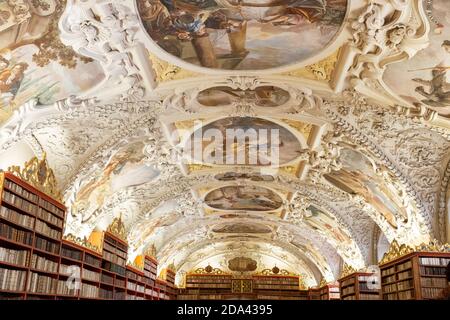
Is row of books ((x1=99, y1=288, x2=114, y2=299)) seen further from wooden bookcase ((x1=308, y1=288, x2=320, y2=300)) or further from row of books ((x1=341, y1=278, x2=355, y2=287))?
wooden bookcase ((x1=308, y1=288, x2=320, y2=300))

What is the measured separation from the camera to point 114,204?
52.6 feet

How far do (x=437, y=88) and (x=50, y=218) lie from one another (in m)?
9.42

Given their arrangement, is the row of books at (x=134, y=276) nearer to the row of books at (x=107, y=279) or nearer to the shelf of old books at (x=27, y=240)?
the row of books at (x=107, y=279)

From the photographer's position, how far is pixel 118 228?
58.7ft

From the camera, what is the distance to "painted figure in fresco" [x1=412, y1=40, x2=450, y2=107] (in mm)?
9039

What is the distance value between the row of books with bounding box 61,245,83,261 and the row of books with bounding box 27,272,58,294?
103 cm

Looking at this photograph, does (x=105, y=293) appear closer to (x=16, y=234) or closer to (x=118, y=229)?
(x=118, y=229)

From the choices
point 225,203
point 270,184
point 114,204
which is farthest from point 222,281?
point 114,204

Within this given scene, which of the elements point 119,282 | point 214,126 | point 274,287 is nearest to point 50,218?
point 214,126

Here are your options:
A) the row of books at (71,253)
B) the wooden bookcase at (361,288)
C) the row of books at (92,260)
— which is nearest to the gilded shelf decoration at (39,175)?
the row of books at (71,253)

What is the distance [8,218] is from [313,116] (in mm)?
7438

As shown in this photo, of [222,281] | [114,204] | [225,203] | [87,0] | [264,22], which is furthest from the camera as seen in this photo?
[222,281]

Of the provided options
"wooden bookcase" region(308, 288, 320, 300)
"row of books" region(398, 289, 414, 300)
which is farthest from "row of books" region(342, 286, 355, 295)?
"wooden bookcase" region(308, 288, 320, 300)

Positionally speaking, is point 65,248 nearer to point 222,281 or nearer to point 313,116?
point 313,116
